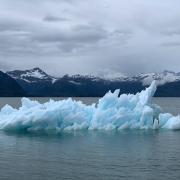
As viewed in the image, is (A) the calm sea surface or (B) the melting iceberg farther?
(B) the melting iceberg

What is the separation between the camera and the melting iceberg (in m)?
38.3

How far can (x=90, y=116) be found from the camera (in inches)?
1609

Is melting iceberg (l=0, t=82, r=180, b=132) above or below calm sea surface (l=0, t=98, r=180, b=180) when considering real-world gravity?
above

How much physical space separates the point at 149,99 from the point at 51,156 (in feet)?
56.9

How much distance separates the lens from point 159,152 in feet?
91.7

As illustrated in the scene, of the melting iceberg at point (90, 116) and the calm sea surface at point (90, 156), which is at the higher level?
the melting iceberg at point (90, 116)

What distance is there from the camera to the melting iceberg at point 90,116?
126 ft

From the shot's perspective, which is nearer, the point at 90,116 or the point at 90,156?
the point at 90,156

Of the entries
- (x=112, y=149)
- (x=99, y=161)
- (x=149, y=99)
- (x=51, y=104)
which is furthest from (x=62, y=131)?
(x=99, y=161)

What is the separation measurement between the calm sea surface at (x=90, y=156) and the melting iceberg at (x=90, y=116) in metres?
1.89

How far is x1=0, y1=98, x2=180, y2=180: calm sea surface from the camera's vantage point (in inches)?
840

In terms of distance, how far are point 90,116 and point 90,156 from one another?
15.1m

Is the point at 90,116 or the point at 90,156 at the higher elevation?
the point at 90,116

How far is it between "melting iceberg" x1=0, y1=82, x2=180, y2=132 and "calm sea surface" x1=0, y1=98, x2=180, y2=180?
189 centimetres
